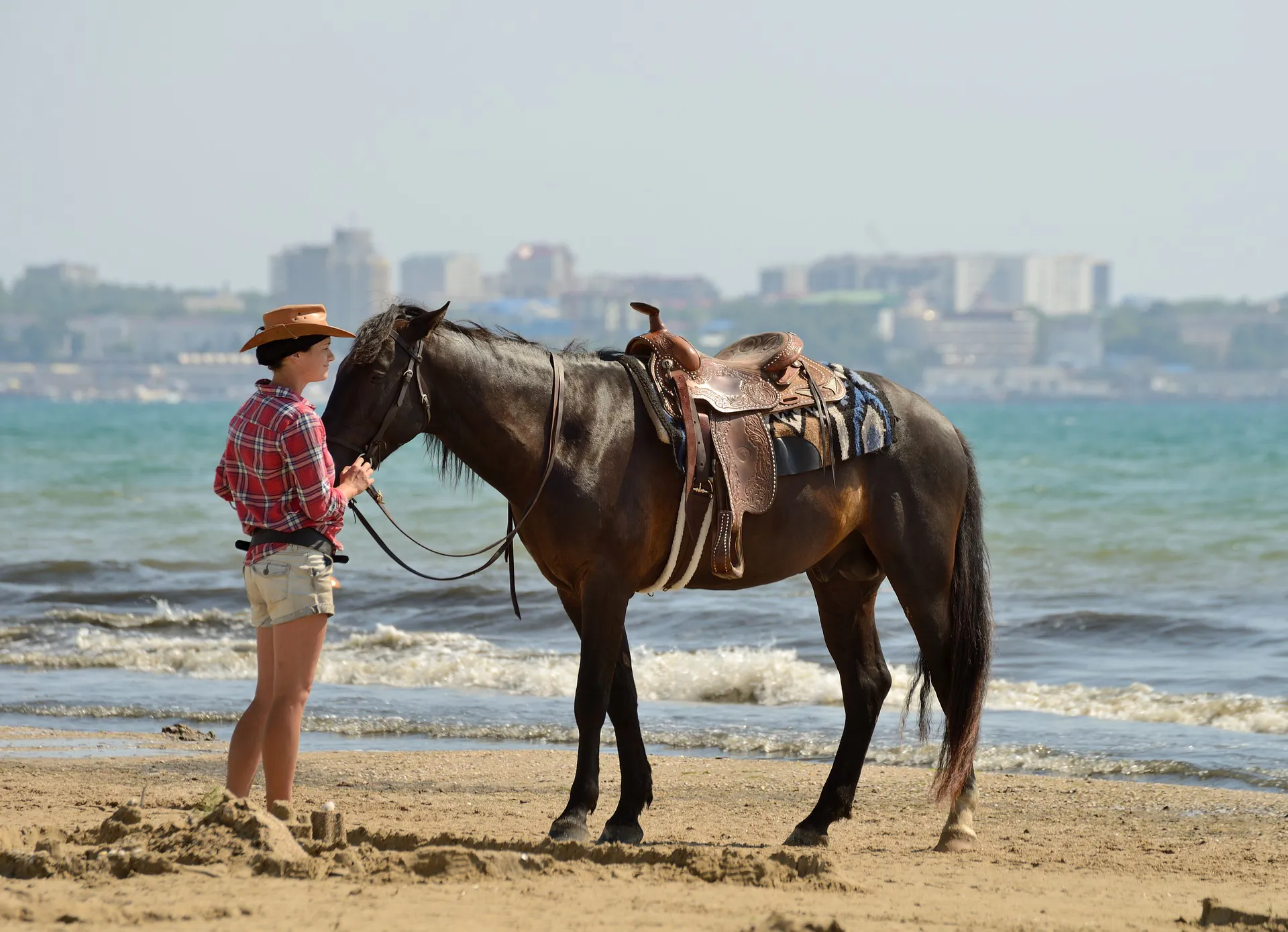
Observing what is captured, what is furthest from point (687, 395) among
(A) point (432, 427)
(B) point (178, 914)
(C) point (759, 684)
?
(C) point (759, 684)

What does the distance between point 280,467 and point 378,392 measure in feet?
1.46

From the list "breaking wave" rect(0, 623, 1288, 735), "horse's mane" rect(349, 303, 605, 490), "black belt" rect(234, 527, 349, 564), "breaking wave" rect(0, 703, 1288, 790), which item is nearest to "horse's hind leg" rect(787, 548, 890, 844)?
"horse's mane" rect(349, 303, 605, 490)

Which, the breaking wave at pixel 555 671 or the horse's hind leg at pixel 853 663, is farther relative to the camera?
the breaking wave at pixel 555 671

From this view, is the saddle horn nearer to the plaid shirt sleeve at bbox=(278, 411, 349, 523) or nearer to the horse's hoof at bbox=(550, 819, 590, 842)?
the plaid shirt sleeve at bbox=(278, 411, 349, 523)

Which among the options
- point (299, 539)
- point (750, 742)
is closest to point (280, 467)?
point (299, 539)

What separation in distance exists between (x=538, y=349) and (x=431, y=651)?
6.38m

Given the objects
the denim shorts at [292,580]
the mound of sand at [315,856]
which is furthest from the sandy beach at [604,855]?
the denim shorts at [292,580]

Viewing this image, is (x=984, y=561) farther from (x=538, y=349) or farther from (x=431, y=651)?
(x=431, y=651)

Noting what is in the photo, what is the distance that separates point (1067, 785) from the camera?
22.2 ft

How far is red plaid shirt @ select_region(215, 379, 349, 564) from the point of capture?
14.2ft

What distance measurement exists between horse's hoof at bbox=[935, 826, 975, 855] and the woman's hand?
231cm

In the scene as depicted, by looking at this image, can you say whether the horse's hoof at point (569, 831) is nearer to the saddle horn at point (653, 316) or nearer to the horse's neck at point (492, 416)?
the horse's neck at point (492, 416)

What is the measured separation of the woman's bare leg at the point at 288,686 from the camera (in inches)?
176

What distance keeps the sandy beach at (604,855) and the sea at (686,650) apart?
957 millimetres
